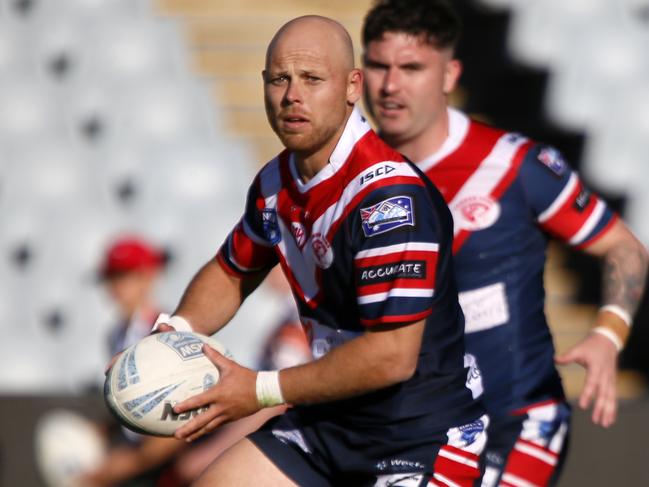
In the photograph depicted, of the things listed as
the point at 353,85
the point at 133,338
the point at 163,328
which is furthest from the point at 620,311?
the point at 133,338

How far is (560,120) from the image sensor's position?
8281 millimetres

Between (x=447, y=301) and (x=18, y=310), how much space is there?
5.83 metres

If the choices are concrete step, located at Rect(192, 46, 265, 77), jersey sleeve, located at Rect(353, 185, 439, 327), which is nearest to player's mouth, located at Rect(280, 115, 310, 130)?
jersey sleeve, located at Rect(353, 185, 439, 327)

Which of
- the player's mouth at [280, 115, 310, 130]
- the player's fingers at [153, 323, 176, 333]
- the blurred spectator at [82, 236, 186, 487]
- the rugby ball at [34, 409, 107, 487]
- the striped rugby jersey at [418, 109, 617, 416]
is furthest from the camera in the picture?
the rugby ball at [34, 409, 107, 487]

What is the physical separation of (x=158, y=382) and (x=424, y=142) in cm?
152

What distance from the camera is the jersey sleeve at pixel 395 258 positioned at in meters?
3.28

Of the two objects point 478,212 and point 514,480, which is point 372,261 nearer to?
point 478,212

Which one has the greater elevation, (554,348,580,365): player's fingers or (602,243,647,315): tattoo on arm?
(602,243,647,315): tattoo on arm

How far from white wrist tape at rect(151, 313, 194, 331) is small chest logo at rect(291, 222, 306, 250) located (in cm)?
50

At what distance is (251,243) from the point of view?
12.8 ft

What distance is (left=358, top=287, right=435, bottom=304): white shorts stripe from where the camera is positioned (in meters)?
3.27

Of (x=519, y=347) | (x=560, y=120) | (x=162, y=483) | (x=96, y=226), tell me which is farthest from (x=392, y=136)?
(x=96, y=226)

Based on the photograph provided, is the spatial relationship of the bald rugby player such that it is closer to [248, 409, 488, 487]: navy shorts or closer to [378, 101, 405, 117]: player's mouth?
[248, 409, 488, 487]: navy shorts

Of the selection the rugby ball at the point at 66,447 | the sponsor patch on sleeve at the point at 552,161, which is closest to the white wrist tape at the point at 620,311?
the sponsor patch on sleeve at the point at 552,161
